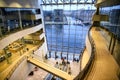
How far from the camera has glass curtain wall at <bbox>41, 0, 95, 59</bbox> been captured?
20141 mm

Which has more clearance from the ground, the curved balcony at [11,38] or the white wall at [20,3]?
the white wall at [20,3]

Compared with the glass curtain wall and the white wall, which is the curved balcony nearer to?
the white wall

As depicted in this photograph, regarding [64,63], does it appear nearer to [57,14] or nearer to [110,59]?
[57,14]

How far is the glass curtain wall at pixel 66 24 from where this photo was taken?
2014cm

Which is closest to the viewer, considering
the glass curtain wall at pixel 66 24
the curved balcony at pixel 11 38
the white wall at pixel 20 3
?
the curved balcony at pixel 11 38

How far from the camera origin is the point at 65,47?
22750mm

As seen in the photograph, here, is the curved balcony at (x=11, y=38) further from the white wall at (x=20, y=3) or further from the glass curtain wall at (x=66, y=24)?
the glass curtain wall at (x=66, y=24)

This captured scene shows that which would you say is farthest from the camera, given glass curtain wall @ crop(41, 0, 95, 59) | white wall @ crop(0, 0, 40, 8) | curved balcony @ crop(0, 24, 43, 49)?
glass curtain wall @ crop(41, 0, 95, 59)

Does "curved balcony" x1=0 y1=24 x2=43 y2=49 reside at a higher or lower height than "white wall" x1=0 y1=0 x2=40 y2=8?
lower

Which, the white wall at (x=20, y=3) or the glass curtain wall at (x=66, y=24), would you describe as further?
the glass curtain wall at (x=66, y=24)

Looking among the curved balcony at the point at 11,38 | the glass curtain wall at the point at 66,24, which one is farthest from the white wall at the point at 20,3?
the glass curtain wall at the point at 66,24

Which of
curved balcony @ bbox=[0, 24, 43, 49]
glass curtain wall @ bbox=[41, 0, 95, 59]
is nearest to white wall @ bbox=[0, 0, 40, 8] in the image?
curved balcony @ bbox=[0, 24, 43, 49]

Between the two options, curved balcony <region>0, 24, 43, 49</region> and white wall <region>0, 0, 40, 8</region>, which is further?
white wall <region>0, 0, 40, 8</region>

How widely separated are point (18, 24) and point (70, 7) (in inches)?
364
